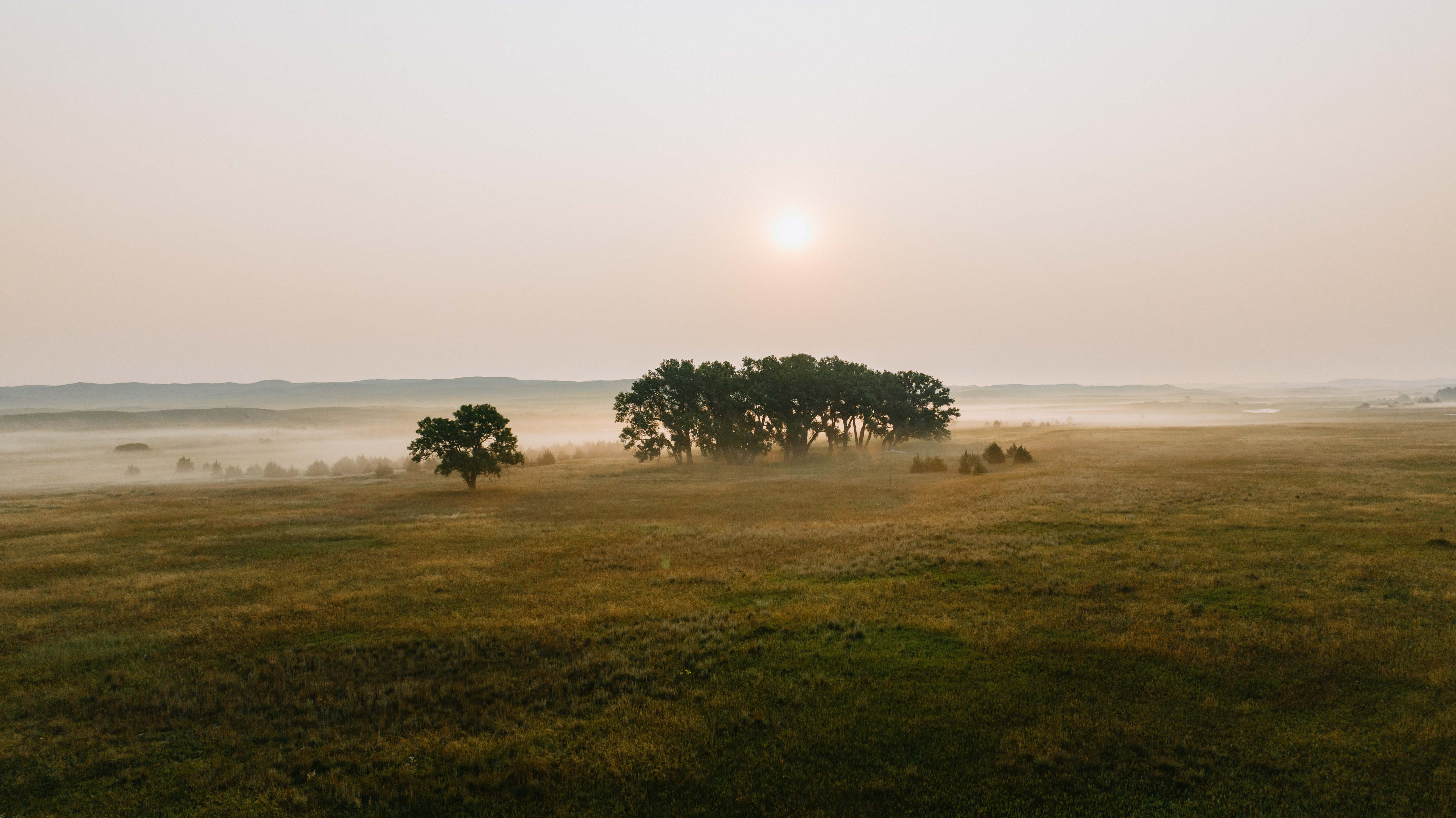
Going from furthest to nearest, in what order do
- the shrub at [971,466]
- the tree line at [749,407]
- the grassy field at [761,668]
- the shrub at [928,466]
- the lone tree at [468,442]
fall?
the tree line at [749,407] < the shrub at [928,466] < the shrub at [971,466] < the lone tree at [468,442] < the grassy field at [761,668]

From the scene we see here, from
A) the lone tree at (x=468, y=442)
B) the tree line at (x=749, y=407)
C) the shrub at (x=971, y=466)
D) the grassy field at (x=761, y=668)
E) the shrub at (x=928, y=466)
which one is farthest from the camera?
the tree line at (x=749, y=407)

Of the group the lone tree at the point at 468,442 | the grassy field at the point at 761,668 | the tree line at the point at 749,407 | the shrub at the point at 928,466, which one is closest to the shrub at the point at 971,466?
Result: the shrub at the point at 928,466

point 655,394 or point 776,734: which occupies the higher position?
point 655,394

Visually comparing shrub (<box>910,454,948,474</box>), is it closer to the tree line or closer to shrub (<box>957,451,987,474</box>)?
shrub (<box>957,451,987,474</box>)

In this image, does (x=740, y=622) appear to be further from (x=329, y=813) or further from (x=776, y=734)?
(x=329, y=813)

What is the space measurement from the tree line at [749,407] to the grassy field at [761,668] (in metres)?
36.6

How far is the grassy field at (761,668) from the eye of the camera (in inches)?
405

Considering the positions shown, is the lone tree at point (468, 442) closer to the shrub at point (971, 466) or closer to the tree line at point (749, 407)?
the tree line at point (749, 407)

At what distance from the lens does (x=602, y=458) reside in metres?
89.4

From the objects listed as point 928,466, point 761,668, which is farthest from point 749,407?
point 761,668

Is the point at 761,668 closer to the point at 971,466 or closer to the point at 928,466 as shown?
the point at 971,466

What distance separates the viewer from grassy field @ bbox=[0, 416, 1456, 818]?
10289 mm

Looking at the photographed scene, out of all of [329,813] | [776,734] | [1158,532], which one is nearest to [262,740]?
[329,813]

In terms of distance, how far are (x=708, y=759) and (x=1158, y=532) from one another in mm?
24730
